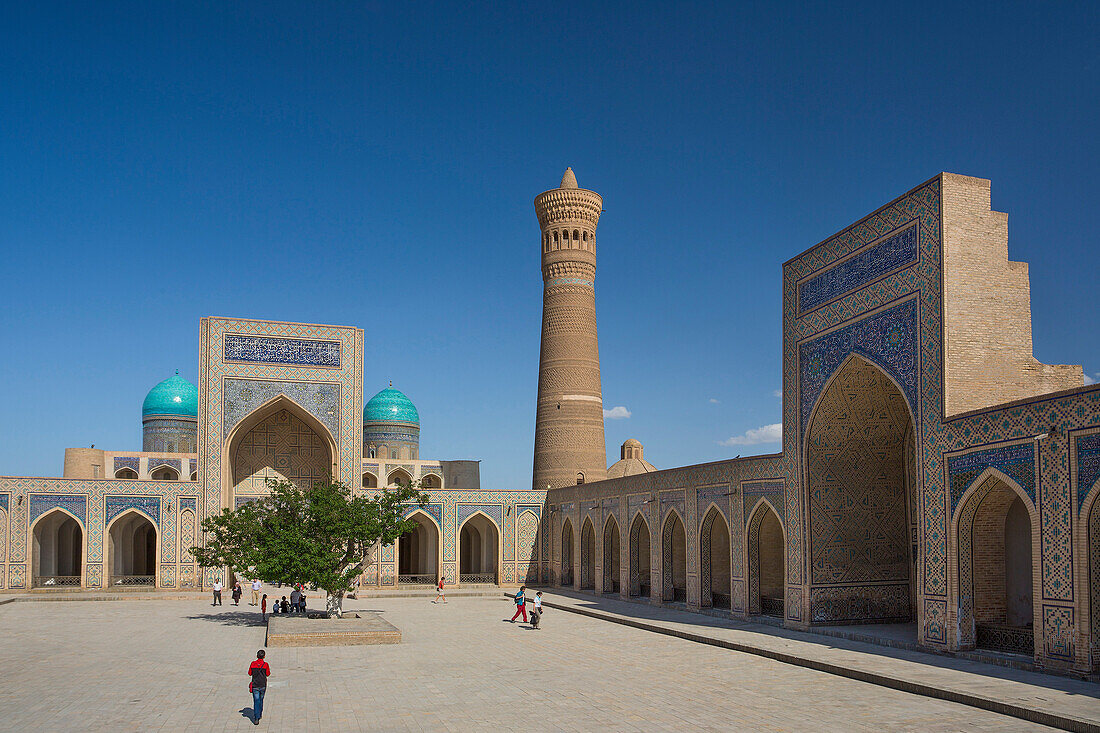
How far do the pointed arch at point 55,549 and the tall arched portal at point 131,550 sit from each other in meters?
0.72

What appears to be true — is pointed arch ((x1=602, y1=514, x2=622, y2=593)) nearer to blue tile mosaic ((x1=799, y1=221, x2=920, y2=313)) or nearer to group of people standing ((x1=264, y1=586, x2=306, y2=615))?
group of people standing ((x1=264, y1=586, x2=306, y2=615))

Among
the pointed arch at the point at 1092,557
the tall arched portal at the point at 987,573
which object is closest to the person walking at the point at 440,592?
the tall arched portal at the point at 987,573

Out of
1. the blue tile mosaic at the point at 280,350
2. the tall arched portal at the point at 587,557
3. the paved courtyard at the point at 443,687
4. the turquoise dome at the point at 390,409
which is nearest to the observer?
the paved courtyard at the point at 443,687

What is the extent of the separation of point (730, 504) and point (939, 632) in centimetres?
532

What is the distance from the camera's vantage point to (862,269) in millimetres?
13250

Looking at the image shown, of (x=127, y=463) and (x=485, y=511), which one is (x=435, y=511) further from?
Result: (x=127, y=463)

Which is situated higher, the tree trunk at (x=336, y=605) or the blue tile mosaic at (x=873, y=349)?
the blue tile mosaic at (x=873, y=349)

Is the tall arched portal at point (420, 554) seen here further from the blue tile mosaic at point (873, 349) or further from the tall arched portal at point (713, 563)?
the blue tile mosaic at point (873, 349)

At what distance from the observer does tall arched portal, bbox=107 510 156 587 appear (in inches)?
894

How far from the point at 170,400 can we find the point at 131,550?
305 inches

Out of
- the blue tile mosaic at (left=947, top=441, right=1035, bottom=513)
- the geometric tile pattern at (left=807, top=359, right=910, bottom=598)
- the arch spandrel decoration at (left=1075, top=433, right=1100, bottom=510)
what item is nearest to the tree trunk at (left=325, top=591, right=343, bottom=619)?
the geometric tile pattern at (left=807, top=359, right=910, bottom=598)

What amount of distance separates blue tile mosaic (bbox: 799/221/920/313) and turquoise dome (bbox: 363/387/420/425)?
21873mm

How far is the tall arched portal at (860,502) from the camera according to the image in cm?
1409

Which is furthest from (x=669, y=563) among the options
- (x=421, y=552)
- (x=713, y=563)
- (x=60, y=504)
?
(x=60, y=504)
